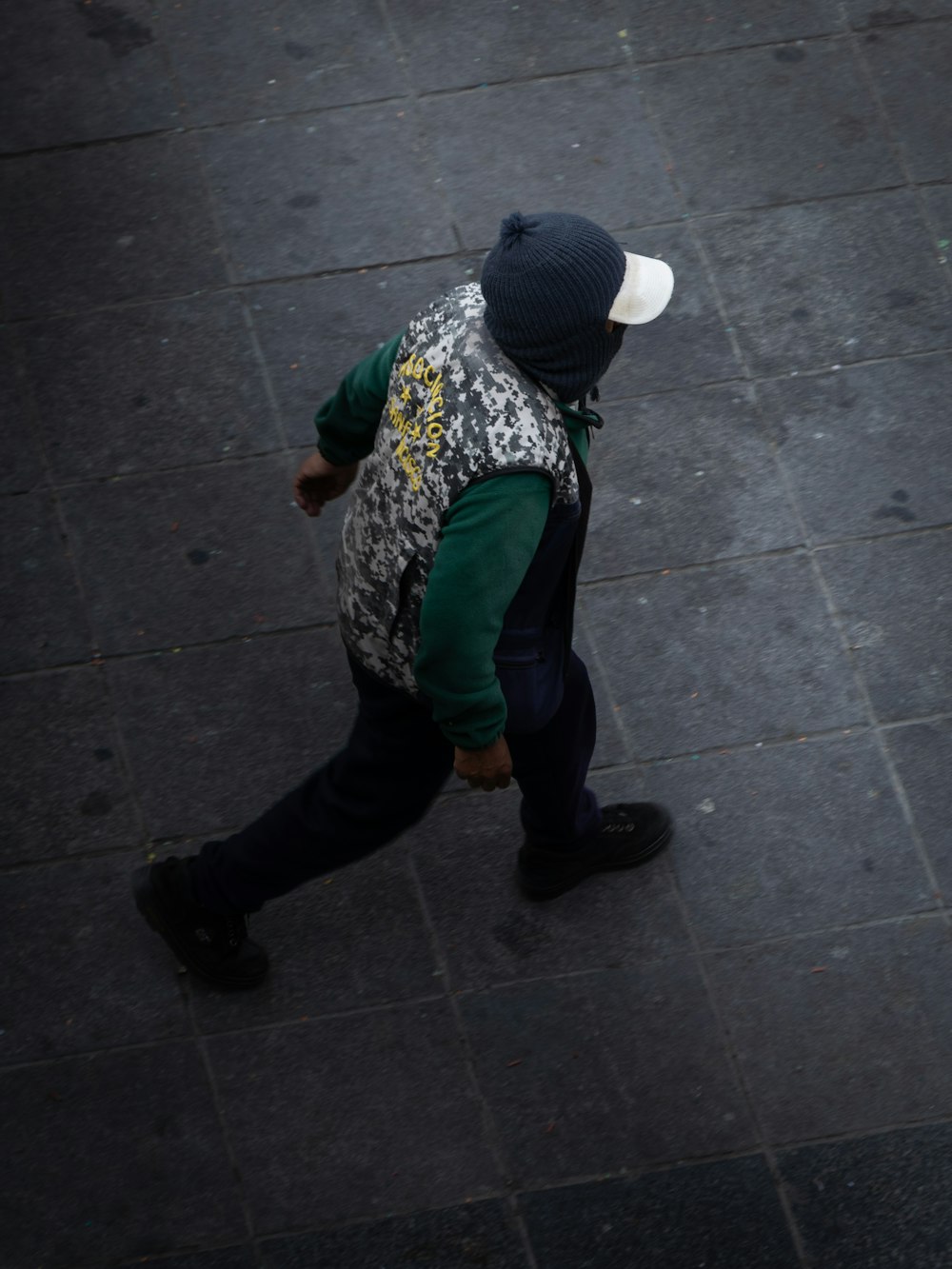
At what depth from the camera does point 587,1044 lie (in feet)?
12.8

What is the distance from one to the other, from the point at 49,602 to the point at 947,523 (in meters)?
2.84

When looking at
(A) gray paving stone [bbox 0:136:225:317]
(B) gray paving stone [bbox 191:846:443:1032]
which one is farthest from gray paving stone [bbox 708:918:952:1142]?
(A) gray paving stone [bbox 0:136:225:317]

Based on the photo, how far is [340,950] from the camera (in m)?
4.05

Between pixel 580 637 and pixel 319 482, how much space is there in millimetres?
1124

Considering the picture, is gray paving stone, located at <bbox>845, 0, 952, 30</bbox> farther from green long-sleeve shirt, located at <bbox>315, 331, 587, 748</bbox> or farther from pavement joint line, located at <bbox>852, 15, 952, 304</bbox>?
green long-sleeve shirt, located at <bbox>315, 331, 587, 748</bbox>

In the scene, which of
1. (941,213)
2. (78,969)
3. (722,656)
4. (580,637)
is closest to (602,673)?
(580,637)

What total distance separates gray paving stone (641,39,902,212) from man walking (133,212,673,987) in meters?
2.60

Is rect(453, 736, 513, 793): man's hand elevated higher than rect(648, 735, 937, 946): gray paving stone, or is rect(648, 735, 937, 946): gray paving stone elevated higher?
rect(453, 736, 513, 793): man's hand

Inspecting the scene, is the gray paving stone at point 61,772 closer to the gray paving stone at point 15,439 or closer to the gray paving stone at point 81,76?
the gray paving stone at point 15,439

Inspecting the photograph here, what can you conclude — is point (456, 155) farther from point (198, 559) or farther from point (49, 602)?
point (49, 602)

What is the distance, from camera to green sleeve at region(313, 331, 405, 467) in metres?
3.30

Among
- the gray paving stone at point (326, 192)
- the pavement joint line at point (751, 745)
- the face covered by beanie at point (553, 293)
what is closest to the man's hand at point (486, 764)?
the face covered by beanie at point (553, 293)

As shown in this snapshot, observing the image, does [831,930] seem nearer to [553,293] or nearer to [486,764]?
[486,764]

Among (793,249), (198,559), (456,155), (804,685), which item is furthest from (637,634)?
(456,155)
